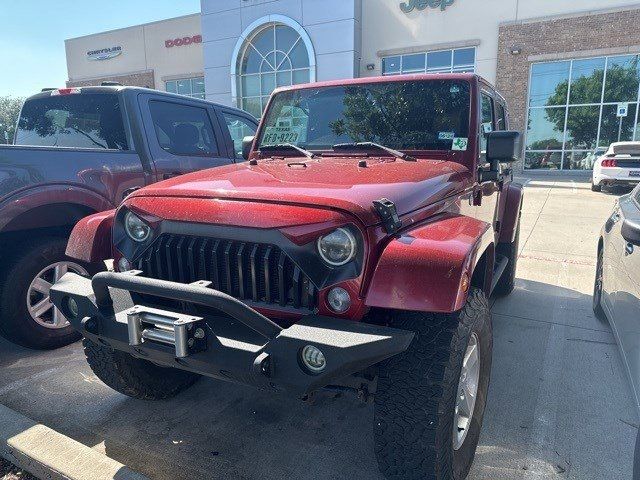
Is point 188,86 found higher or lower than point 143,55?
lower

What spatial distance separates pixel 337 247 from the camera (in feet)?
6.31

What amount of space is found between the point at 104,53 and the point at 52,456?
3277 cm

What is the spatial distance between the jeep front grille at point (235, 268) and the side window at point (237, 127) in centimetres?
333

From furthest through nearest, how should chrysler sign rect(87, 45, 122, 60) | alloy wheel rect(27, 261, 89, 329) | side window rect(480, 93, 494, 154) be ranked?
chrysler sign rect(87, 45, 122, 60)
alloy wheel rect(27, 261, 89, 329)
side window rect(480, 93, 494, 154)

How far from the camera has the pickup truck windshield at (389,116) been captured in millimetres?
3162

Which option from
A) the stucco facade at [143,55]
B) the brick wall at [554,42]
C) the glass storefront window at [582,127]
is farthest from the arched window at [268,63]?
the glass storefront window at [582,127]

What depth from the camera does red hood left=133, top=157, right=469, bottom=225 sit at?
6.69 ft

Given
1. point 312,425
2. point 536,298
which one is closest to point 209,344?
point 312,425

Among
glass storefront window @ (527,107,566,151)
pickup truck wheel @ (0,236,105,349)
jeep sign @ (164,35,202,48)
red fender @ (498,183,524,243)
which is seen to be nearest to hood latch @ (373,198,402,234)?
pickup truck wheel @ (0,236,105,349)

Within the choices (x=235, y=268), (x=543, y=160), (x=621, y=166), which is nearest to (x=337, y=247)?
(x=235, y=268)

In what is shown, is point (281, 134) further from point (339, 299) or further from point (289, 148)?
point (339, 299)

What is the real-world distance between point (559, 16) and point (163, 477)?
20370 millimetres

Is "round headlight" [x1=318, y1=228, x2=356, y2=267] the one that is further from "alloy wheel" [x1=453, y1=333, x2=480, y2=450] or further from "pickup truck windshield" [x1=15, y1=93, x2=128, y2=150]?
"pickup truck windshield" [x1=15, y1=93, x2=128, y2=150]

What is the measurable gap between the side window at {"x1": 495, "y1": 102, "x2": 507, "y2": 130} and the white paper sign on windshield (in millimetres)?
1807
